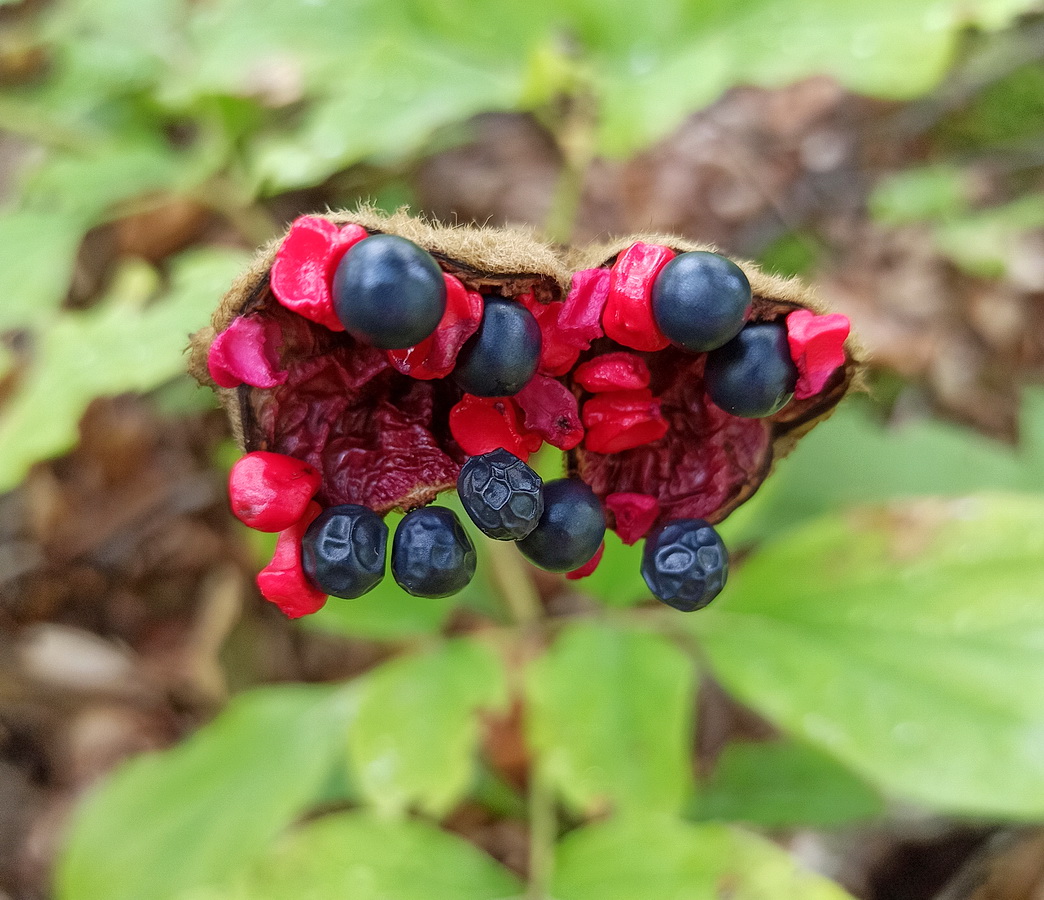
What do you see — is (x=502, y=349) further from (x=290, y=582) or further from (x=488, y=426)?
(x=290, y=582)

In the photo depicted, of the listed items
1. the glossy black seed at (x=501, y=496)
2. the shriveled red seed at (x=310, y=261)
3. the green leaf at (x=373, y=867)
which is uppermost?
the shriveled red seed at (x=310, y=261)

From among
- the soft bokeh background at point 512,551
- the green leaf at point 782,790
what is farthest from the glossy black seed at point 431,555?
the green leaf at point 782,790

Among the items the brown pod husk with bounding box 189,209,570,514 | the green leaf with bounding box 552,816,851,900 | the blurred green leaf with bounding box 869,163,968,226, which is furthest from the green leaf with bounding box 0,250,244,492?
the blurred green leaf with bounding box 869,163,968,226

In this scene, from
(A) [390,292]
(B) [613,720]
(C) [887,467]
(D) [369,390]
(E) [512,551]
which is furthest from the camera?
(C) [887,467]

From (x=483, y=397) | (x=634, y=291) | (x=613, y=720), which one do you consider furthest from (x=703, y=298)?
(x=613, y=720)

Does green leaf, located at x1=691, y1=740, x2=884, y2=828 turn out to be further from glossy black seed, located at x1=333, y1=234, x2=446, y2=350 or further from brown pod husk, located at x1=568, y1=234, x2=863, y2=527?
glossy black seed, located at x1=333, y1=234, x2=446, y2=350

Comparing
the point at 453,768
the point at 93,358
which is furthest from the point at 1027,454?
the point at 93,358

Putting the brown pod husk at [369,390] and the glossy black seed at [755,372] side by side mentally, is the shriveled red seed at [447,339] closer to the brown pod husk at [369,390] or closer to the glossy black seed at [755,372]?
the brown pod husk at [369,390]
